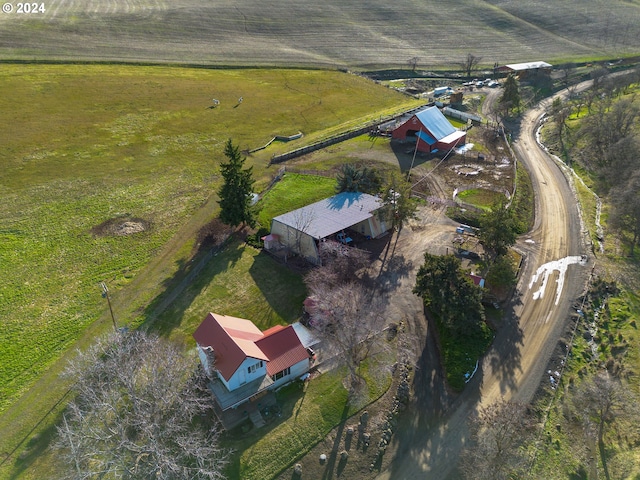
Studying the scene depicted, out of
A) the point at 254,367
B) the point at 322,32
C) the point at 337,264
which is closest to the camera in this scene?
the point at 254,367

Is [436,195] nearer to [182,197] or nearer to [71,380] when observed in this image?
[182,197]

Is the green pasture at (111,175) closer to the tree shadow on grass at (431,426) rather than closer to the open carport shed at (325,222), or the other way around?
the open carport shed at (325,222)

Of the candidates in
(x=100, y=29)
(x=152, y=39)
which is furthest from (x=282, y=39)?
(x=100, y=29)

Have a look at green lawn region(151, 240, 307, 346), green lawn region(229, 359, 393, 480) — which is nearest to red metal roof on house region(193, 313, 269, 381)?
green lawn region(151, 240, 307, 346)

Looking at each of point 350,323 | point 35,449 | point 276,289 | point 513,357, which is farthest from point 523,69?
point 35,449

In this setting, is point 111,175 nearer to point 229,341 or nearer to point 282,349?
point 229,341

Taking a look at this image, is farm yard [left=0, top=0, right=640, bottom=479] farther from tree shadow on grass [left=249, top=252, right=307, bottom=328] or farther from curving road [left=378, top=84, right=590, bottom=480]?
curving road [left=378, top=84, right=590, bottom=480]

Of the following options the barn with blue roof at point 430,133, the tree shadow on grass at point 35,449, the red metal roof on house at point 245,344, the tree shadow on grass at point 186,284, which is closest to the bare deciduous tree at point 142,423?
the tree shadow on grass at point 35,449
